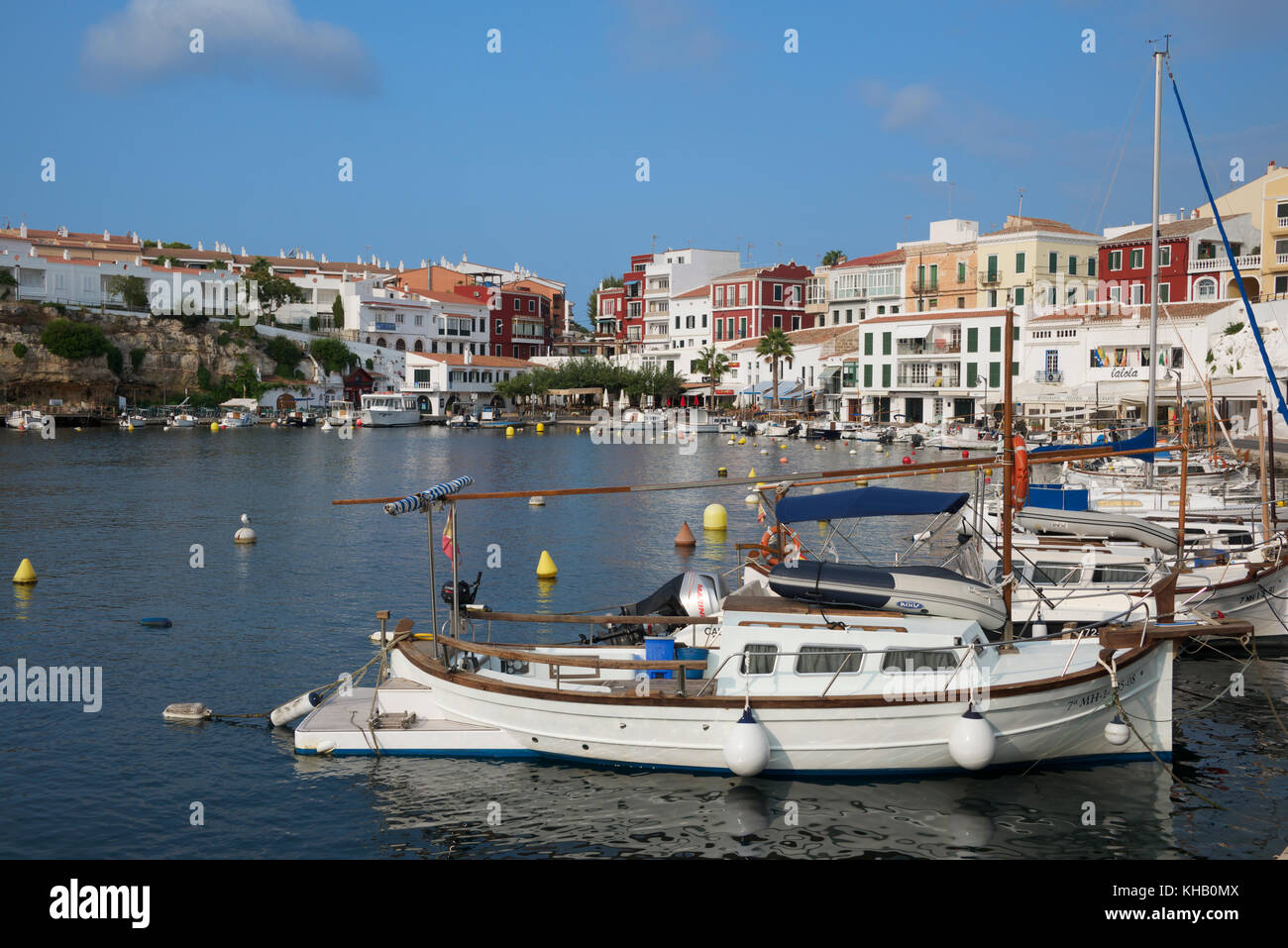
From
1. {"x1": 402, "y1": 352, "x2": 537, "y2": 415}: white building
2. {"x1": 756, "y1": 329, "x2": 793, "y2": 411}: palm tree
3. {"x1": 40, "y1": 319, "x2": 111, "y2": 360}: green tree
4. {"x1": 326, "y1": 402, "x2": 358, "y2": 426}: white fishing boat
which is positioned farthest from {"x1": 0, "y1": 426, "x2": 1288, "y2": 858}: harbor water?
{"x1": 402, "y1": 352, "x2": 537, "y2": 415}: white building

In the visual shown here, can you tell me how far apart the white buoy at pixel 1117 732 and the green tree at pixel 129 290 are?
11236 centimetres

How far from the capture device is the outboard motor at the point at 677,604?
19.5 metres

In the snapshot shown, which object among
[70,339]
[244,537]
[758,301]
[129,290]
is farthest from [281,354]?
[244,537]

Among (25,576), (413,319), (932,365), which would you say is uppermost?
(413,319)

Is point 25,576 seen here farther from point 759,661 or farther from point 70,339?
point 70,339

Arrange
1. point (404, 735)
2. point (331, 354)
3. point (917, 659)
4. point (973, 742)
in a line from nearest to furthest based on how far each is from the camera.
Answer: point (973, 742) → point (917, 659) → point (404, 735) → point (331, 354)

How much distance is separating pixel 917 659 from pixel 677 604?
202 inches

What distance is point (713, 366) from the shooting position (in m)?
111

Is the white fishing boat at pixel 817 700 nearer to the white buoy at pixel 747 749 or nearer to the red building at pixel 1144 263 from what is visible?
the white buoy at pixel 747 749

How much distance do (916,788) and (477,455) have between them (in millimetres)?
60338

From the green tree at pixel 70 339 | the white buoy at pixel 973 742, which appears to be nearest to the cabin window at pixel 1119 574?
the white buoy at pixel 973 742
